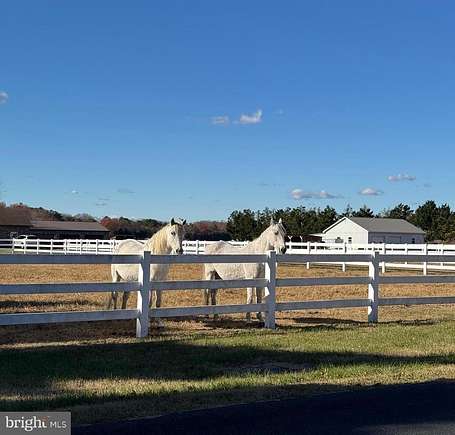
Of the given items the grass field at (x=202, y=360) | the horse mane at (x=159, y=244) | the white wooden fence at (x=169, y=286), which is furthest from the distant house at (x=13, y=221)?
the white wooden fence at (x=169, y=286)

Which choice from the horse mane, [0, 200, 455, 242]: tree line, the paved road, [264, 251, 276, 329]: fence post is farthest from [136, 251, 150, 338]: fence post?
[0, 200, 455, 242]: tree line

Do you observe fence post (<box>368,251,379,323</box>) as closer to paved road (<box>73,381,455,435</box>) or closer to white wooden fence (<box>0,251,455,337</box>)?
white wooden fence (<box>0,251,455,337</box>)

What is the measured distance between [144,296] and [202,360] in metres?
2.59

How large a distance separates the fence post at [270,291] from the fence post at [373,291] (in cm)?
257

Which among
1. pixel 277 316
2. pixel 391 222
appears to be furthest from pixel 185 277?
pixel 391 222

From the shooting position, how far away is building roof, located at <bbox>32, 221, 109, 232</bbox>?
346ft

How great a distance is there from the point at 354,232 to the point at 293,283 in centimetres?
7115

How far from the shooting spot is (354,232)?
83.4 metres

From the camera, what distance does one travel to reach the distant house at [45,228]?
99688mm

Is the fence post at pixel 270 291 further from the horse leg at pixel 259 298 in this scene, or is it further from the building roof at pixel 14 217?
the building roof at pixel 14 217

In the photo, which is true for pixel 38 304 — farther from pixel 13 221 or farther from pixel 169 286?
pixel 13 221

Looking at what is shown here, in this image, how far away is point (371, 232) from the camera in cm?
8269

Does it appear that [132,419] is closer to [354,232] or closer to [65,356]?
[65,356]

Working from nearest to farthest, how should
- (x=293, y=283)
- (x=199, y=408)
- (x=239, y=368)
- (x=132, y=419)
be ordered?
(x=132, y=419) < (x=199, y=408) < (x=239, y=368) < (x=293, y=283)
